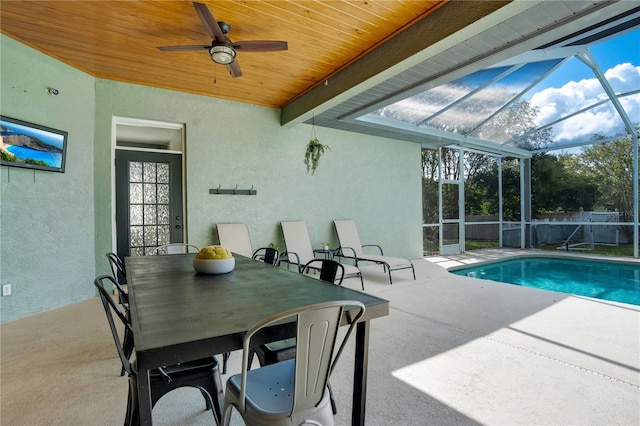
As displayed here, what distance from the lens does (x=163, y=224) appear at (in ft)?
16.1

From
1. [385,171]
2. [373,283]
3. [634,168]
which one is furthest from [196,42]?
[634,168]

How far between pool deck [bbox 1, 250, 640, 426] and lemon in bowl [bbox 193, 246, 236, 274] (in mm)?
802

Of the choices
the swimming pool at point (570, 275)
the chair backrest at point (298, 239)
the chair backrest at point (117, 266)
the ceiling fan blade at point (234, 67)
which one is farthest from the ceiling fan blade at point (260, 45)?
the swimming pool at point (570, 275)

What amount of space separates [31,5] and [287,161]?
147 inches

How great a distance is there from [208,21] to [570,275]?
25.1 feet

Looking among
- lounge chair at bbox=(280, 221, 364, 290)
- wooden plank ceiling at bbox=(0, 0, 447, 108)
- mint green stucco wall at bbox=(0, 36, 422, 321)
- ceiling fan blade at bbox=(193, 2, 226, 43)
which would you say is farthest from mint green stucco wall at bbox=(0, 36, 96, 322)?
lounge chair at bbox=(280, 221, 364, 290)

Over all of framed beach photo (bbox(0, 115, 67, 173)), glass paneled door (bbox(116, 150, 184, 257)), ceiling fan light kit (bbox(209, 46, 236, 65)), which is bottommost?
glass paneled door (bbox(116, 150, 184, 257))

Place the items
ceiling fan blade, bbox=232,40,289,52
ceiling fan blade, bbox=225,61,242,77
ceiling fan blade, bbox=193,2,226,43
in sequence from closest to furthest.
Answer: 1. ceiling fan blade, bbox=193,2,226,43
2. ceiling fan blade, bbox=232,40,289,52
3. ceiling fan blade, bbox=225,61,242,77

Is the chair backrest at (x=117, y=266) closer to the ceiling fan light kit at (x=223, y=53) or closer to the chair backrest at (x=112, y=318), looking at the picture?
the chair backrest at (x=112, y=318)

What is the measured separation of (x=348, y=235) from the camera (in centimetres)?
627

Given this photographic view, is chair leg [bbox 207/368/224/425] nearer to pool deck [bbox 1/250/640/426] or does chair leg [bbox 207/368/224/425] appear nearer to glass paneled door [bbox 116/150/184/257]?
pool deck [bbox 1/250/640/426]

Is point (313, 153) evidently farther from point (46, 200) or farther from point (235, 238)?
point (46, 200)

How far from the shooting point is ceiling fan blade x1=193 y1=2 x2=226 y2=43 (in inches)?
90.7

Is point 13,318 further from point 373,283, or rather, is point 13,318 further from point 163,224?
point 373,283
